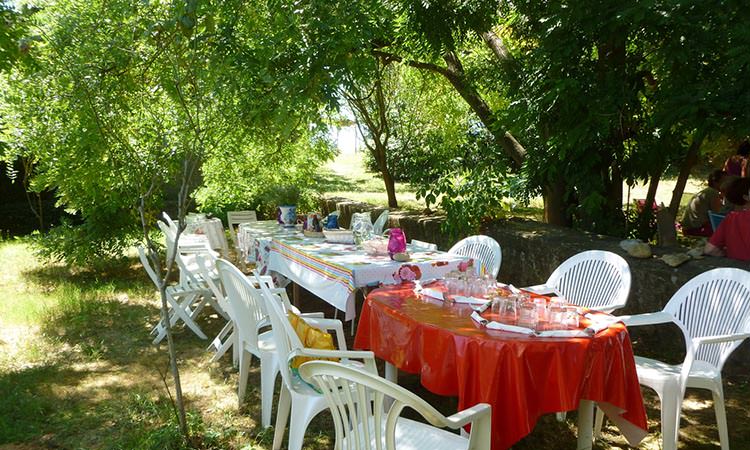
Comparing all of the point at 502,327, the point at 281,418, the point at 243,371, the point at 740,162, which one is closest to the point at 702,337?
the point at 502,327

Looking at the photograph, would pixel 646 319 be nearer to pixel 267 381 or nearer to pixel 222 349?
pixel 267 381

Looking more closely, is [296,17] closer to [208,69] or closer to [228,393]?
[208,69]

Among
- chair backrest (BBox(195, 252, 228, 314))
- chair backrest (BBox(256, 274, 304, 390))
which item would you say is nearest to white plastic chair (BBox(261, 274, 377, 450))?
chair backrest (BBox(256, 274, 304, 390))

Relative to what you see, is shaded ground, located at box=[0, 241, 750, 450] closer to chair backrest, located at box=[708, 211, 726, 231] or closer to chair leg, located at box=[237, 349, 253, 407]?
chair leg, located at box=[237, 349, 253, 407]

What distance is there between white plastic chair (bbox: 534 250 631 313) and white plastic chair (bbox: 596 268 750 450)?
0.43 meters

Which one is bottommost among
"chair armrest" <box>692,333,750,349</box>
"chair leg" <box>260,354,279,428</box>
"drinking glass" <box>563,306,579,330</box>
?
"chair leg" <box>260,354,279,428</box>

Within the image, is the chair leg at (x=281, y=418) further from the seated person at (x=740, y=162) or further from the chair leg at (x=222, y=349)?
the seated person at (x=740, y=162)

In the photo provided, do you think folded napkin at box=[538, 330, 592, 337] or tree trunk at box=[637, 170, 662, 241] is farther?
tree trunk at box=[637, 170, 662, 241]

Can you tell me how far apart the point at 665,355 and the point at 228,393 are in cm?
328

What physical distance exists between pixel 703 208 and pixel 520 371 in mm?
5684

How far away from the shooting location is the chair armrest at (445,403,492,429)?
6.57 ft

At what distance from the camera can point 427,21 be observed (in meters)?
6.39

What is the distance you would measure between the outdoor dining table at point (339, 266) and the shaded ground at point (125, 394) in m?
0.74

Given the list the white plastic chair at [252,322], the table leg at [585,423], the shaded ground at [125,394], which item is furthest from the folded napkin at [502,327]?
the white plastic chair at [252,322]
